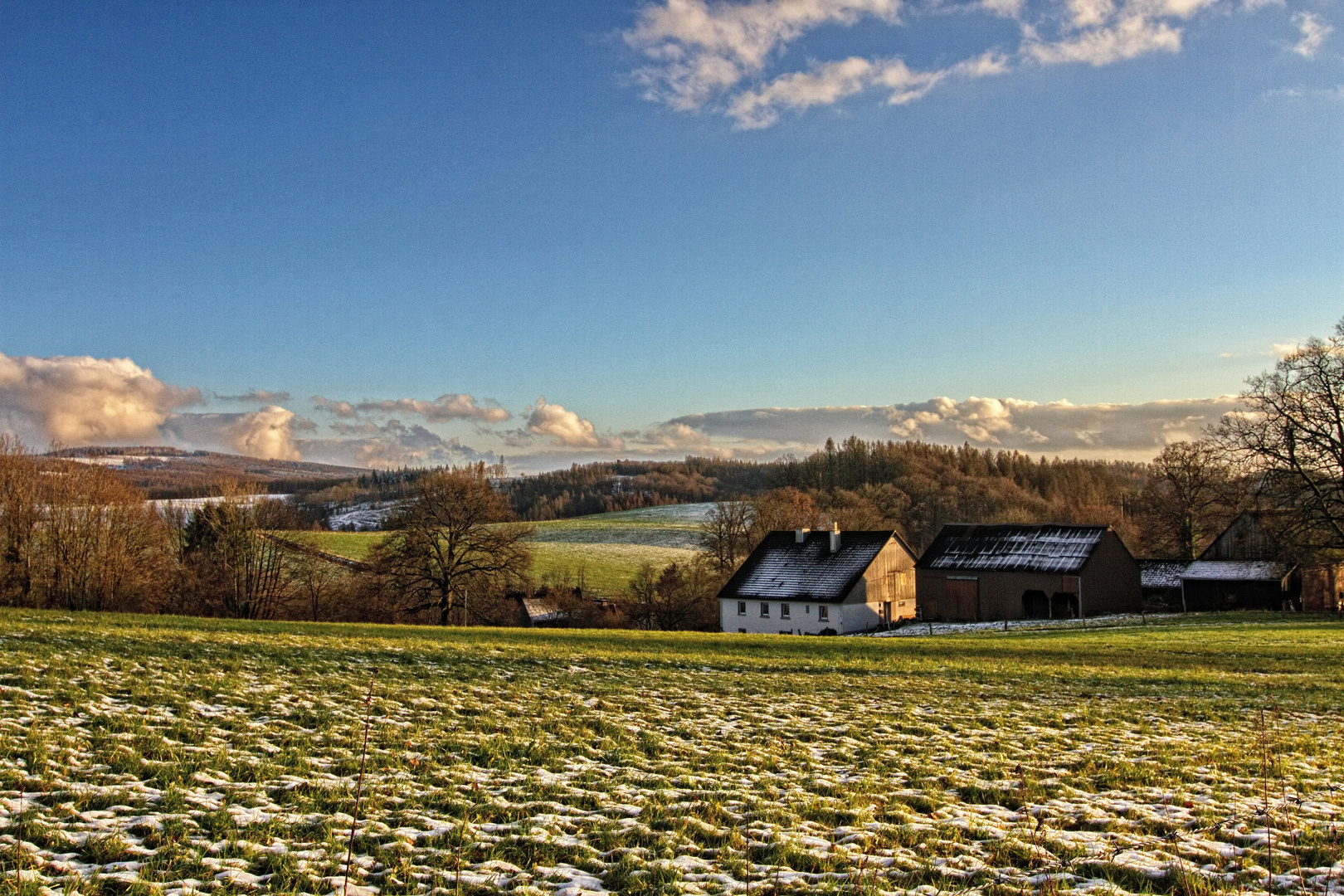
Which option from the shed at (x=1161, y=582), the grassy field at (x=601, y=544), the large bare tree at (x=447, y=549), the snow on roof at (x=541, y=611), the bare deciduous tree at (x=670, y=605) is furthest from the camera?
the grassy field at (x=601, y=544)

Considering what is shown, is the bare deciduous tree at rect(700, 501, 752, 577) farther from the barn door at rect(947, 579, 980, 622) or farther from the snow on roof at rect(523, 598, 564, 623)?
the barn door at rect(947, 579, 980, 622)

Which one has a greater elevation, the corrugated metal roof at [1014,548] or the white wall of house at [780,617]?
the corrugated metal roof at [1014,548]

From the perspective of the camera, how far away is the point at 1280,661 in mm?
22156

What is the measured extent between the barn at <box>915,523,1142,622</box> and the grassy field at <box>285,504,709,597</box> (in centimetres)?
2552

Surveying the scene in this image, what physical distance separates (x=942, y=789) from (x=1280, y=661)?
1983 centimetres

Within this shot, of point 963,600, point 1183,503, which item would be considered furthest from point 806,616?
point 1183,503

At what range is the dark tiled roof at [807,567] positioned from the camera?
5091cm

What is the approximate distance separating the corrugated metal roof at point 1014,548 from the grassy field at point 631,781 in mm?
34815

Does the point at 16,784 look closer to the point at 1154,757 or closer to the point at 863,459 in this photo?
the point at 1154,757

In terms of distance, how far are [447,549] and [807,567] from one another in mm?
23084

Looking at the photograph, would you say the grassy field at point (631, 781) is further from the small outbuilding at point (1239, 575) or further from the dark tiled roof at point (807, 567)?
the small outbuilding at point (1239, 575)

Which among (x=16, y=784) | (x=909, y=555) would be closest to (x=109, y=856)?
(x=16, y=784)

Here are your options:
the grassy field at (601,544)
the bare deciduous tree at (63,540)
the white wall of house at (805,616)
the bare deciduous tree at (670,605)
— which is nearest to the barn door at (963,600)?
the white wall of house at (805,616)

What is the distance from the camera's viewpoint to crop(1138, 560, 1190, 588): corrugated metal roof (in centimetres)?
5466
